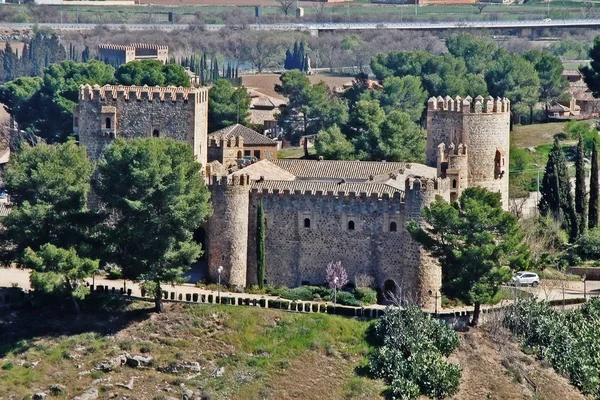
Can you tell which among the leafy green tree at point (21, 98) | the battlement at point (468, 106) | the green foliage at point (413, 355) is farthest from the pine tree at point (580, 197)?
the leafy green tree at point (21, 98)

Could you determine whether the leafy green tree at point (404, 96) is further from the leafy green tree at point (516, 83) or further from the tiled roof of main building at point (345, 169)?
the tiled roof of main building at point (345, 169)

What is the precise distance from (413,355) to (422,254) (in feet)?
18.2

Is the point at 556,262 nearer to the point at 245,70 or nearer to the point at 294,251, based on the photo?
the point at 294,251

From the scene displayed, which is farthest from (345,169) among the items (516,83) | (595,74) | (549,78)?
(549,78)

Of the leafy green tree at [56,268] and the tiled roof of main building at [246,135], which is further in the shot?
the tiled roof of main building at [246,135]

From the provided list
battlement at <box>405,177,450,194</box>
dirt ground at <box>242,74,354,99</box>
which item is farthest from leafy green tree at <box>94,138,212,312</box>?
dirt ground at <box>242,74,354,99</box>

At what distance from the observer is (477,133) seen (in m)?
83.1

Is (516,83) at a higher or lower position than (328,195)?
higher

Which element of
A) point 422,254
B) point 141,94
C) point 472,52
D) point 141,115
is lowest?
point 422,254

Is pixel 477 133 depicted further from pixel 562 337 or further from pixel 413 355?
pixel 413 355

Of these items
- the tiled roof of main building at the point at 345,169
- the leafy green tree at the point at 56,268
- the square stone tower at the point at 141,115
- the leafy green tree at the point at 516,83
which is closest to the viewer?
the leafy green tree at the point at 56,268

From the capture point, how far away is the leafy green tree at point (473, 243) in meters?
73.0

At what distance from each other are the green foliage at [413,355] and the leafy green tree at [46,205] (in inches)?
486

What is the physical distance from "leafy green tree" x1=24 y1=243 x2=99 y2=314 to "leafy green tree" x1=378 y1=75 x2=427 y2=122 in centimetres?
4113
